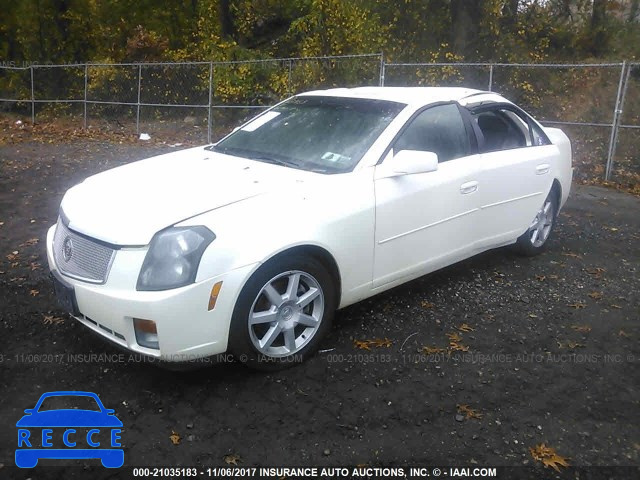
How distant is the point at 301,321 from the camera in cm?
369

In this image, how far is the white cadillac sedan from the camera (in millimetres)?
3189

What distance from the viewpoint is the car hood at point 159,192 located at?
3.30 meters

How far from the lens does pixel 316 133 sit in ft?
14.6

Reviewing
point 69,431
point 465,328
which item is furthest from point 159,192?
point 465,328

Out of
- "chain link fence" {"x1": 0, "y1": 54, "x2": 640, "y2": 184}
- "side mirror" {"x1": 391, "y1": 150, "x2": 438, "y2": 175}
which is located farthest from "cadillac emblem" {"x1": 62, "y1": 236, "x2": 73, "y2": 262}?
"chain link fence" {"x1": 0, "y1": 54, "x2": 640, "y2": 184}

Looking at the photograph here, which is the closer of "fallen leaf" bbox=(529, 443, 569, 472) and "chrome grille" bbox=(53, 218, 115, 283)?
"fallen leaf" bbox=(529, 443, 569, 472)

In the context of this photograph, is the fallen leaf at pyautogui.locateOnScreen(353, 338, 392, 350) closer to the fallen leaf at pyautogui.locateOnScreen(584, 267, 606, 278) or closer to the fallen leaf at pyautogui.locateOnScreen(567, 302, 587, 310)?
the fallen leaf at pyautogui.locateOnScreen(567, 302, 587, 310)

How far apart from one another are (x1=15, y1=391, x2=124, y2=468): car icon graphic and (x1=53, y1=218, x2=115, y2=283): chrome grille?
Answer: 683 millimetres

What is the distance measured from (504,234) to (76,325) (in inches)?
140

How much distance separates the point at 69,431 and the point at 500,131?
4158mm

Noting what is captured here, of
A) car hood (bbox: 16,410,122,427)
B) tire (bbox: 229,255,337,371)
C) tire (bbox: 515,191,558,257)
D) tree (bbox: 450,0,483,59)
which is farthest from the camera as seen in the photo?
tree (bbox: 450,0,483,59)

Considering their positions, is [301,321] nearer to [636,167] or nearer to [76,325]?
[76,325]

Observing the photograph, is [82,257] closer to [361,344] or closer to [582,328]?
[361,344]

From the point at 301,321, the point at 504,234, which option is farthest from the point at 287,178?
the point at 504,234
